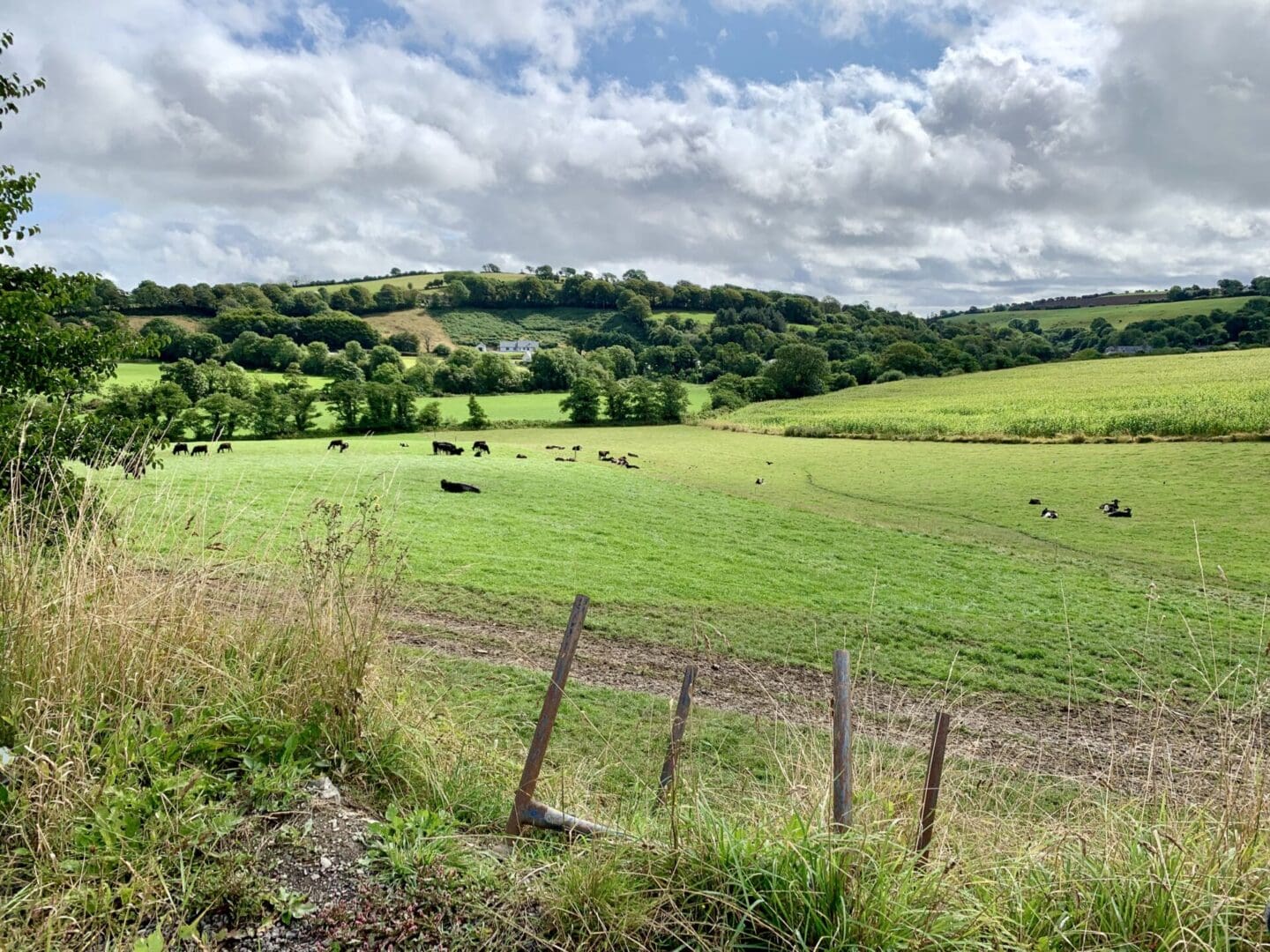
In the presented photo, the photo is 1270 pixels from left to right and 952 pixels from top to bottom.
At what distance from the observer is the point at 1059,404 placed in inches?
2210

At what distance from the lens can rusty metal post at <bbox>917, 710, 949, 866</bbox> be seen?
388 cm

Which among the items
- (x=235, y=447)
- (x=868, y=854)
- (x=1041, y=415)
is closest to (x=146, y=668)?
(x=868, y=854)

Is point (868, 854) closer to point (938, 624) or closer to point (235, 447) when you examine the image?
point (938, 624)

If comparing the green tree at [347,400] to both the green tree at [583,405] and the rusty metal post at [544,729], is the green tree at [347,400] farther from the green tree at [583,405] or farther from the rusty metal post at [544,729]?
the rusty metal post at [544,729]

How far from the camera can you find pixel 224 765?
14.3 feet

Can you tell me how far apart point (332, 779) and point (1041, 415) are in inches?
2239

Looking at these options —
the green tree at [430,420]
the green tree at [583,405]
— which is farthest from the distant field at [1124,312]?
the green tree at [430,420]

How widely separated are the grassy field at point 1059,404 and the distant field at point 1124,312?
197 ft

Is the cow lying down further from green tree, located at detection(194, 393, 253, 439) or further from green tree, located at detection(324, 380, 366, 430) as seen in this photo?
green tree, located at detection(324, 380, 366, 430)

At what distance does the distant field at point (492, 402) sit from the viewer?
74.4 m

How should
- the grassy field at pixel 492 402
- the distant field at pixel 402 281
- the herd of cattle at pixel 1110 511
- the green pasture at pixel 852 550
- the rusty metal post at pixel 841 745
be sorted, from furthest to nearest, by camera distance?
the distant field at pixel 402 281
the grassy field at pixel 492 402
the herd of cattle at pixel 1110 511
the green pasture at pixel 852 550
the rusty metal post at pixel 841 745

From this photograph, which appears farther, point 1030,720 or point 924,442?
point 924,442

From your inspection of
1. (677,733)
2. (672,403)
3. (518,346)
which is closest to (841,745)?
(677,733)

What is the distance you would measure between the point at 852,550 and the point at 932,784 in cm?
1855
